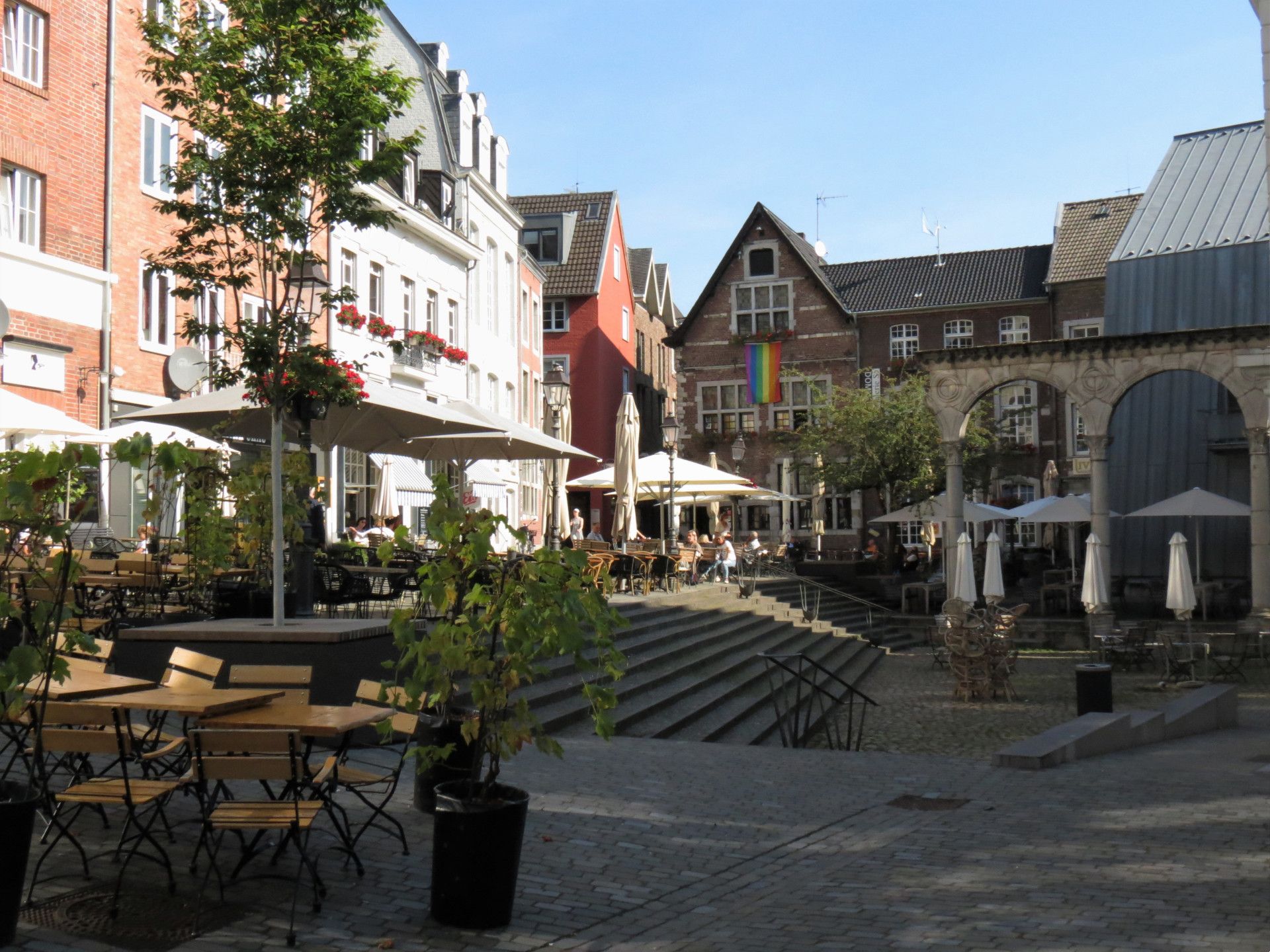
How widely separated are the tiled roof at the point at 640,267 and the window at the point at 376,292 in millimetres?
26411

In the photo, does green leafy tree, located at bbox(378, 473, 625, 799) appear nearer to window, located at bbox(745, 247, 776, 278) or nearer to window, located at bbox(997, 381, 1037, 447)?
window, located at bbox(997, 381, 1037, 447)

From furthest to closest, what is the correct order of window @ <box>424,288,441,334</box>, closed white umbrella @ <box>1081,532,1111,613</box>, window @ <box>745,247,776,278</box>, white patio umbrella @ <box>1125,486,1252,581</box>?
window @ <box>745,247,776,278</box> < window @ <box>424,288,441,334</box> < white patio umbrella @ <box>1125,486,1252,581</box> < closed white umbrella @ <box>1081,532,1111,613</box>

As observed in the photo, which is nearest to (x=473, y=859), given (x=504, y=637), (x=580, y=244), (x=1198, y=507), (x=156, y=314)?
(x=504, y=637)

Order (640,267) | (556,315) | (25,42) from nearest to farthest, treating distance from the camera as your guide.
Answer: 1. (25,42)
2. (556,315)
3. (640,267)

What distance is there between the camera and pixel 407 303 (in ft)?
104

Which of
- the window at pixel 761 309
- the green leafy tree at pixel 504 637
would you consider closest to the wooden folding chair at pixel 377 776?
the green leafy tree at pixel 504 637

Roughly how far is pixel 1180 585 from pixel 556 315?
30.8 meters

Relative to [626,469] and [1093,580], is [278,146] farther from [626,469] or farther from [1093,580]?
[1093,580]

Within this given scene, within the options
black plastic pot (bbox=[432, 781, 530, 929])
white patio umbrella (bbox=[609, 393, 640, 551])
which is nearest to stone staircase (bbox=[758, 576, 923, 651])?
white patio umbrella (bbox=[609, 393, 640, 551])

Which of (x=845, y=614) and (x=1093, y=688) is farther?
(x=845, y=614)

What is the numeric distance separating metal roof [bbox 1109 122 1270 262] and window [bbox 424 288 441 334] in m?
16.9

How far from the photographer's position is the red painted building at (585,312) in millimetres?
47438

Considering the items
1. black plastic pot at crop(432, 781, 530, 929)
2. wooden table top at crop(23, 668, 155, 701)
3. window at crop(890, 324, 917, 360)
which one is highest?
window at crop(890, 324, 917, 360)

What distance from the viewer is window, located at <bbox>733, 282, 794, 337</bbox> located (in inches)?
1847
